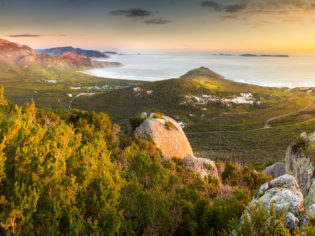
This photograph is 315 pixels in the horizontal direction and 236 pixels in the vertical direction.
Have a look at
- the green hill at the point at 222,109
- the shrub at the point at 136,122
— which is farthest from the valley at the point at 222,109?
the shrub at the point at 136,122

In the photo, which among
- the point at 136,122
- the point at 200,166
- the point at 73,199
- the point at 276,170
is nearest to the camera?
the point at 73,199

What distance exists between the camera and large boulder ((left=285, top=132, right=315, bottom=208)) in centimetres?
1127

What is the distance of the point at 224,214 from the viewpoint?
8.01 m

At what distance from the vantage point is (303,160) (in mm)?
12461

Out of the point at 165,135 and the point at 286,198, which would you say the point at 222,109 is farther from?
the point at 286,198

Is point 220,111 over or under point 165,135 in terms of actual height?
under

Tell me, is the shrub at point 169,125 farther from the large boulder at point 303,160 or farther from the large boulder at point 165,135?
the large boulder at point 303,160

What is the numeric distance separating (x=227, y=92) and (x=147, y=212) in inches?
7224

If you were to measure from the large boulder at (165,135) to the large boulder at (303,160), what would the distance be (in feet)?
43.9

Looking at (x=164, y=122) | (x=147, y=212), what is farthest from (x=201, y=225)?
(x=164, y=122)

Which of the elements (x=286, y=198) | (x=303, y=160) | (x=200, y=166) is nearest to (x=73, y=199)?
(x=286, y=198)

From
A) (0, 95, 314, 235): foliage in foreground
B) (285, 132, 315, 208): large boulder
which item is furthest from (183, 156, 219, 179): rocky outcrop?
(0, 95, 314, 235): foliage in foreground

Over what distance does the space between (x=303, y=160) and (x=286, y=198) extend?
7.71 meters

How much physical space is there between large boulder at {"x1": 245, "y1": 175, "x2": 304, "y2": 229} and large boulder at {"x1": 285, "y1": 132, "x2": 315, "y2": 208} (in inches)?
136
